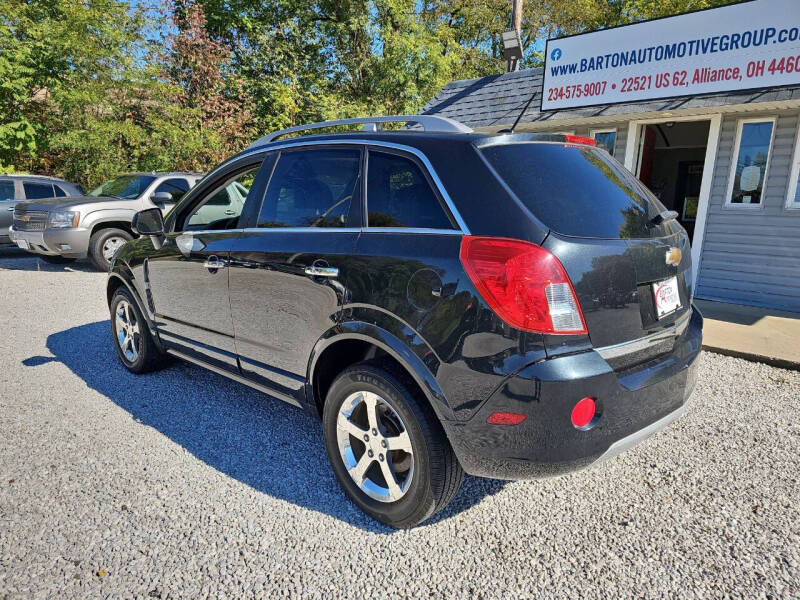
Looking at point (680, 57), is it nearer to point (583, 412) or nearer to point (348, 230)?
point (348, 230)

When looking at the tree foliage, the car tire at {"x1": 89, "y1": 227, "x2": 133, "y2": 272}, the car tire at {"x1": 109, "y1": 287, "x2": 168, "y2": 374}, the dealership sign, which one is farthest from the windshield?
the dealership sign

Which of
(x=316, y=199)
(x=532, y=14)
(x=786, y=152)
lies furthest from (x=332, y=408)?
(x=532, y=14)

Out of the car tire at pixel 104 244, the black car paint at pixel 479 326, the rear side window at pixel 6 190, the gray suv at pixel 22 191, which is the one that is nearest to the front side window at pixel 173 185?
the car tire at pixel 104 244

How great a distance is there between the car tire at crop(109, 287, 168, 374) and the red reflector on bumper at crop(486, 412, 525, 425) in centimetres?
312

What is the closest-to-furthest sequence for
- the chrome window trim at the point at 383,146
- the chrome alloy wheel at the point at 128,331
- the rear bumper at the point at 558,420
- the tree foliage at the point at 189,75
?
the rear bumper at the point at 558,420 → the chrome window trim at the point at 383,146 → the chrome alloy wheel at the point at 128,331 → the tree foliage at the point at 189,75

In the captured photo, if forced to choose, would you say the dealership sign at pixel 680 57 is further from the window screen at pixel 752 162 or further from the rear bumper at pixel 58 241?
the rear bumper at pixel 58 241

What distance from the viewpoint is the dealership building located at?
574cm

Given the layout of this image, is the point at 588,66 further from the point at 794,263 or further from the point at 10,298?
the point at 10,298

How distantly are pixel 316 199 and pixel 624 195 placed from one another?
1.58 m

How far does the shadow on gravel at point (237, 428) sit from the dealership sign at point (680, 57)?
236 inches

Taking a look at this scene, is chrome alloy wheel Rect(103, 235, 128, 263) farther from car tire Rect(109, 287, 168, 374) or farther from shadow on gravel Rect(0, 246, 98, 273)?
car tire Rect(109, 287, 168, 374)

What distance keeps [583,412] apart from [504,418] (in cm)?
30

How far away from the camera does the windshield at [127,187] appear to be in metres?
9.39

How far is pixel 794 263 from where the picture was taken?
21.9 ft
